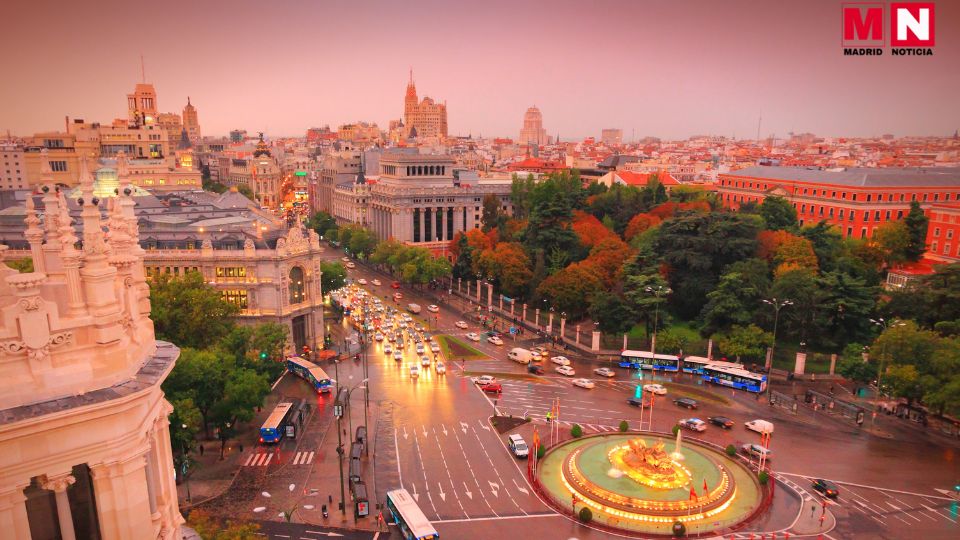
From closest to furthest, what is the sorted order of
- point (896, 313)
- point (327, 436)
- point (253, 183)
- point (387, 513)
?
point (387, 513) → point (327, 436) → point (896, 313) → point (253, 183)

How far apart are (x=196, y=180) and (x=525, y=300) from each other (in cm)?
7889

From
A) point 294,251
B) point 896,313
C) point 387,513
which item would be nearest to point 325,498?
point 387,513

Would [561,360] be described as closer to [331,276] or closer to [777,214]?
[331,276]

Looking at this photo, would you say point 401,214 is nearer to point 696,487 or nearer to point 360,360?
point 360,360

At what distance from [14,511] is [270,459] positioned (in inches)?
1386

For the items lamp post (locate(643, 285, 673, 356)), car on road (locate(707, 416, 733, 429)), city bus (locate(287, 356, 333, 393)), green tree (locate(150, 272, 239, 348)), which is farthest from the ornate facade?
lamp post (locate(643, 285, 673, 356))

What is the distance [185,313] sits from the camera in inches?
2108

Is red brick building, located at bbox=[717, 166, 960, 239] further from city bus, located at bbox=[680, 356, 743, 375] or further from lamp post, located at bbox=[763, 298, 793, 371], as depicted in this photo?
city bus, located at bbox=[680, 356, 743, 375]

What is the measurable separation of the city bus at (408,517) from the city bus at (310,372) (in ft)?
70.4

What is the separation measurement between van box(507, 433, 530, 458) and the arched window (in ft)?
109

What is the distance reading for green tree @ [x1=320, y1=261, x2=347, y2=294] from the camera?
270 ft

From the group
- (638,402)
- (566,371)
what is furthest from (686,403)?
(566,371)

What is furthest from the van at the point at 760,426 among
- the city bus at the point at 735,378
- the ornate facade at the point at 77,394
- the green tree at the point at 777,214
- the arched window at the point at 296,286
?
the green tree at the point at 777,214

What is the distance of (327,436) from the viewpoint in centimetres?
4919
